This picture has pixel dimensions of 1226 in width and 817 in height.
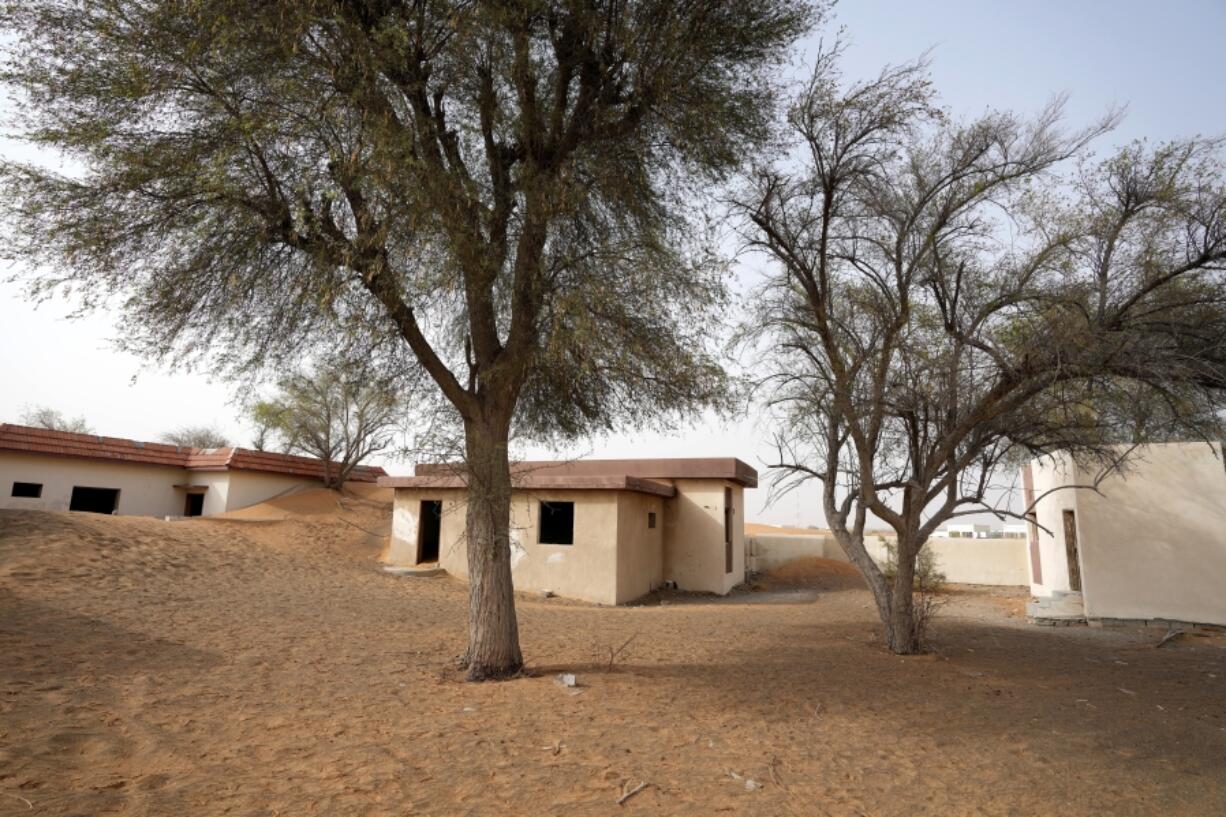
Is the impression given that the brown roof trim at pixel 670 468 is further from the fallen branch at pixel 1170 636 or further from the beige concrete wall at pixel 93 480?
the beige concrete wall at pixel 93 480

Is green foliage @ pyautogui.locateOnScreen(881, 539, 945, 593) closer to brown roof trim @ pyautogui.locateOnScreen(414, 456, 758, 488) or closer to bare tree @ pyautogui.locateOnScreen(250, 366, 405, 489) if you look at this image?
brown roof trim @ pyautogui.locateOnScreen(414, 456, 758, 488)

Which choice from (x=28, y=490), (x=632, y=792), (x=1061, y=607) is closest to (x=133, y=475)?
(x=28, y=490)

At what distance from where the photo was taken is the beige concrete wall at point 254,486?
2291cm

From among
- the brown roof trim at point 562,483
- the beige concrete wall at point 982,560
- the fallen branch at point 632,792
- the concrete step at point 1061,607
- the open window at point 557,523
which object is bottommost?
the fallen branch at point 632,792

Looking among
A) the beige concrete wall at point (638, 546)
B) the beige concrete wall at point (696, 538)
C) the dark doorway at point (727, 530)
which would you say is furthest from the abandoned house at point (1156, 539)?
the beige concrete wall at point (638, 546)

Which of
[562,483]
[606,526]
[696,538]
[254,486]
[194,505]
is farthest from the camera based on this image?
[194,505]

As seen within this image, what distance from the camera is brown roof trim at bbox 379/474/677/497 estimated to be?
1542 cm

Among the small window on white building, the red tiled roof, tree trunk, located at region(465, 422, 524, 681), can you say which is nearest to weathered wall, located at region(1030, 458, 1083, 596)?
tree trunk, located at region(465, 422, 524, 681)

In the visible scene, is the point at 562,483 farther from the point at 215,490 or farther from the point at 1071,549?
the point at 215,490

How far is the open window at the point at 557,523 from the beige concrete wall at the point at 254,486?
11235 mm

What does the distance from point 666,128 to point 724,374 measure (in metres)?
3.11

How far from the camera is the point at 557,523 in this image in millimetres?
18891

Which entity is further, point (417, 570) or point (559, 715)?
point (417, 570)

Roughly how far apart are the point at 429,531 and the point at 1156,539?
17059 millimetres
